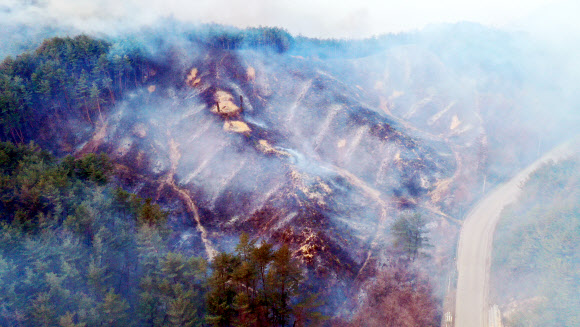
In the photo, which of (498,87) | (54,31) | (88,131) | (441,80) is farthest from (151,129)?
(498,87)

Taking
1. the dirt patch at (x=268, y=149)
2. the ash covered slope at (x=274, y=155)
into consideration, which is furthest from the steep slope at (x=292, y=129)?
the dirt patch at (x=268, y=149)

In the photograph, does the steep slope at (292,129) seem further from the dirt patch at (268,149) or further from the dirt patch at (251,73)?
the dirt patch at (251,73)

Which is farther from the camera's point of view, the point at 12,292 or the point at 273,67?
the point at 273,67

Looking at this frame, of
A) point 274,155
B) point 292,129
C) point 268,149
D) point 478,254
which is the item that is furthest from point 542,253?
point 292,129

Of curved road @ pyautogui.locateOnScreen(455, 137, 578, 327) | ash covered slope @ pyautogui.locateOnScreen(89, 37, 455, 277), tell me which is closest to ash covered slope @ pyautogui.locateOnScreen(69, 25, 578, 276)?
ash covered slope @ pyautogui.locateOnScreen(89, 37, 455, 277)

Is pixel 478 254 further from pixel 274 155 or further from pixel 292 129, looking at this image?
pixel 292 129

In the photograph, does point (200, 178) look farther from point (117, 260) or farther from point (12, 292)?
point (12, 292)
